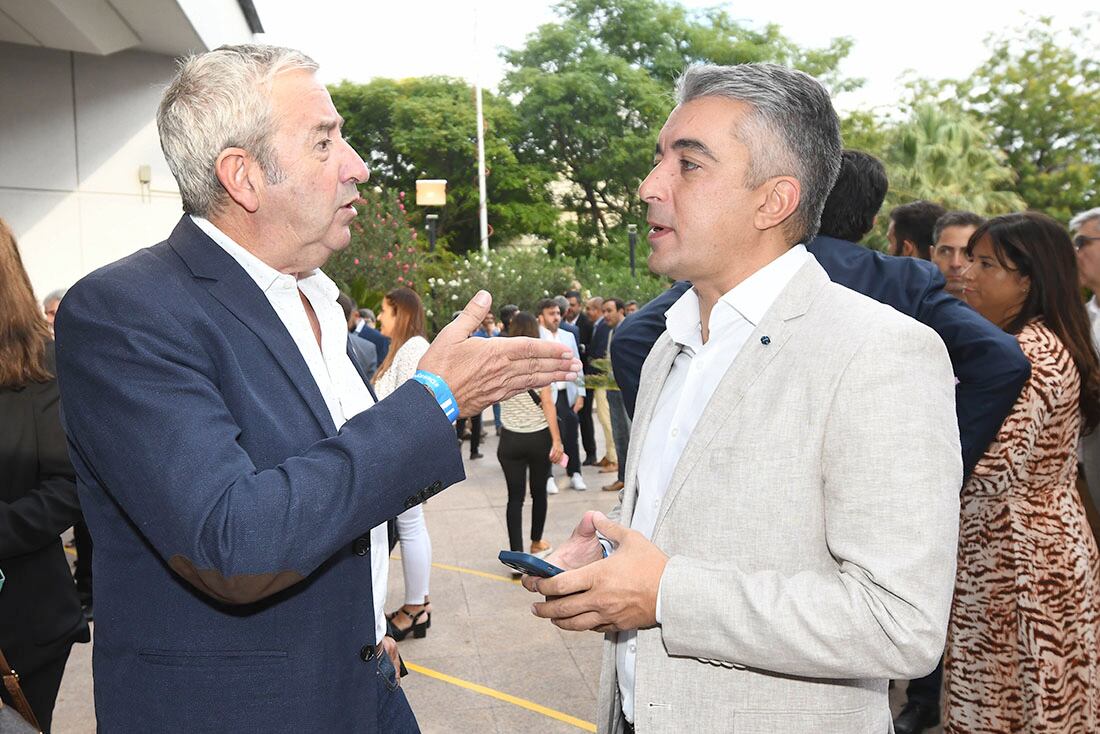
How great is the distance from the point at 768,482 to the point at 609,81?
135 ft

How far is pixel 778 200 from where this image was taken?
1.88 meters

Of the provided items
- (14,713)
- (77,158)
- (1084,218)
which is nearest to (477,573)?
(1084,218)

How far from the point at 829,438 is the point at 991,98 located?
4224 centimetres

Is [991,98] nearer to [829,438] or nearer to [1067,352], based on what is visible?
[1067,352]

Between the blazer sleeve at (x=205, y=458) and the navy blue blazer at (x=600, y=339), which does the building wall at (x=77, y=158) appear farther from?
the blazer sleeve at (x=205, y=458)

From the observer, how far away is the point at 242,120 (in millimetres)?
Answer: 1795

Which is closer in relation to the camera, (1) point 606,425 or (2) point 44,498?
(2) point 44,498

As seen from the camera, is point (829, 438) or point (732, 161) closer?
point (829, 438)

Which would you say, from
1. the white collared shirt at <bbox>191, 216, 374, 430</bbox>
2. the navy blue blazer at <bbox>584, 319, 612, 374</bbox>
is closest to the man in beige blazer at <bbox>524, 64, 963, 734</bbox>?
the white collared shirt at <bbox>191, 216, 374, 430</bbox>

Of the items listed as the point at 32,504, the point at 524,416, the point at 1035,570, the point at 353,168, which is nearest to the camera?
the point at 353,168

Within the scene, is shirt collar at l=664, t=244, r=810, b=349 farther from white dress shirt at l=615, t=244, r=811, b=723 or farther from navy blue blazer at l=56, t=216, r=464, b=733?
navy blue blazer at l=56, t=216, r=464, b=733

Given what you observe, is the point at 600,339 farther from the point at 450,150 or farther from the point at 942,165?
the point at 450,150

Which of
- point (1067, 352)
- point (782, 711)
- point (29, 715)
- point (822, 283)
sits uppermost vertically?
point (822, 283)

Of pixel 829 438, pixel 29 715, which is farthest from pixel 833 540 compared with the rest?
pixel 29 715
